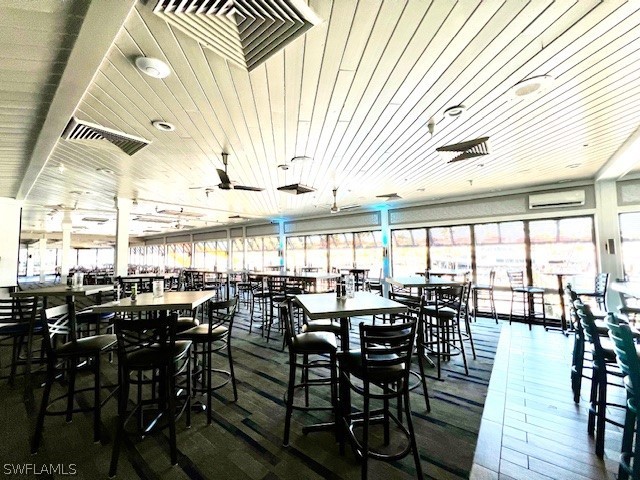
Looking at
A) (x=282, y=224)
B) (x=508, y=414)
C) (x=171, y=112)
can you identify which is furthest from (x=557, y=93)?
(x=282, y=224)

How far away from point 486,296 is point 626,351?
580cm

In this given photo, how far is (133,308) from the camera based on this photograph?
232 cm

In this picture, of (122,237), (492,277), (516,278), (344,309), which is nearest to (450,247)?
(492,277)

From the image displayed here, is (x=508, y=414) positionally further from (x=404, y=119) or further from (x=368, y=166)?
(x=368, y=166)

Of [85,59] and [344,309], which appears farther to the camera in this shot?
[344,309]

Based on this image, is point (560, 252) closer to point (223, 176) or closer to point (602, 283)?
point (602, 283)

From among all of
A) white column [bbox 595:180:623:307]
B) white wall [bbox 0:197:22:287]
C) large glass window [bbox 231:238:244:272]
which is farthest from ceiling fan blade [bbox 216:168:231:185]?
large glass window [bbox 231:238:244:272]

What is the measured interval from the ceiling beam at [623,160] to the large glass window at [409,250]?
3777mm

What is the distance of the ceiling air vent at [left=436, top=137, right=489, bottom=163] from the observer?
3.13m

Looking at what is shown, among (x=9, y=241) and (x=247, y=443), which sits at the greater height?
(x=9, y=241)

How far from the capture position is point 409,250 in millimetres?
8328

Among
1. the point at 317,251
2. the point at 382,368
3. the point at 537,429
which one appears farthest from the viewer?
the point at 317,251

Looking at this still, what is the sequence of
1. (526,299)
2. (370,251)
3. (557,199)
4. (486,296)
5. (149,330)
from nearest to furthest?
(149,330) → (557,199) → (526,299) → (486,296) → (370,251)

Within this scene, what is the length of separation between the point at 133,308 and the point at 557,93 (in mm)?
4241
